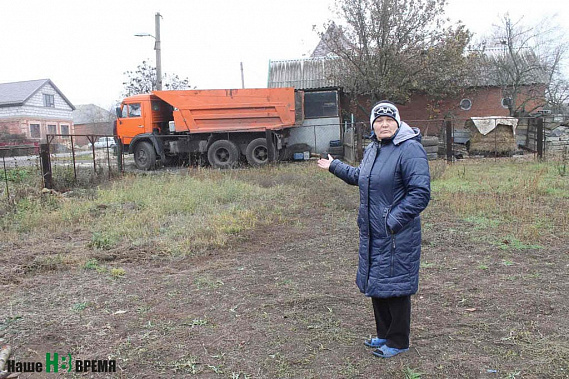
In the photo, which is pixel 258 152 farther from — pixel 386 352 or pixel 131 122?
pixel 386 352

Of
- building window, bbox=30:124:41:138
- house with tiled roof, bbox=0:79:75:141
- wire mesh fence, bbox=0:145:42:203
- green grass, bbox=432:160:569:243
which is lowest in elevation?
green grass, bbox=432:160:569:243

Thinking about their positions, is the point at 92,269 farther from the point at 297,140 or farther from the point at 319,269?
the point at 297,140

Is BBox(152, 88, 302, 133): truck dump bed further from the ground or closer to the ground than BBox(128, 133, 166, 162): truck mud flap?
further from the ground

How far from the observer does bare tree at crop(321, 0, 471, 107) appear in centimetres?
1755

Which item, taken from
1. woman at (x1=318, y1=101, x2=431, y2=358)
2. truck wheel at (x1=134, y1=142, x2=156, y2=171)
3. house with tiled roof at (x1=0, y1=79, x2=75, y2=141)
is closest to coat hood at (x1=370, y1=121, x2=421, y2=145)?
woman at (x1=318, y1=101, x2=431, y2=358)

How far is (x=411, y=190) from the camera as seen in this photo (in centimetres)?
257

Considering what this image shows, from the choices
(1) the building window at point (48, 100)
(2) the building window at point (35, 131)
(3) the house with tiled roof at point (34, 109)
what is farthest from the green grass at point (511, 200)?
(1) the building window at point (48, 100)

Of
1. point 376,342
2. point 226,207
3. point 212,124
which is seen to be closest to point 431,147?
point 212,124

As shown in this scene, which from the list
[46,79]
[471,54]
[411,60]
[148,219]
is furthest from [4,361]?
[46,79]

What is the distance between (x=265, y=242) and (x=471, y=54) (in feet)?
57.0

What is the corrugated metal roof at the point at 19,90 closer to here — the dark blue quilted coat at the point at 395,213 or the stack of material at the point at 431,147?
the stack of material at the point at 431,147

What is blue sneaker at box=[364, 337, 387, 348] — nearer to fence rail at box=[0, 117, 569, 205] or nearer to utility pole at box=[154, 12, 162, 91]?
fence rail at box=[0, 117, 569, 205]

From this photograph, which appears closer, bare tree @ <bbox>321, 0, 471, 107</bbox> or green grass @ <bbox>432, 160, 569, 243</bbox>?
green grass @ <bbox>432, 160, 569, 243</bbox>

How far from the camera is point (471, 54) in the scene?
1934 cm
